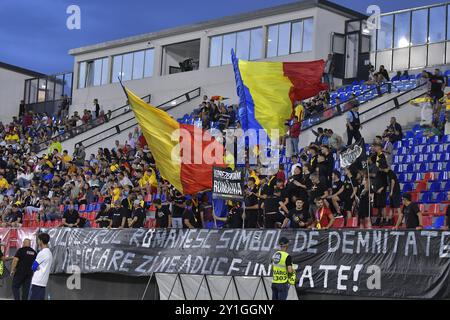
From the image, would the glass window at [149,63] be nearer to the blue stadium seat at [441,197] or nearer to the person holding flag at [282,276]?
the blue stadium seat at [441,197]

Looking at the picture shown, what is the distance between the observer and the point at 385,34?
139 feet

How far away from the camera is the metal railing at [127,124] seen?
140 ft

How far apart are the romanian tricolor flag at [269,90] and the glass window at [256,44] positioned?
19856mm

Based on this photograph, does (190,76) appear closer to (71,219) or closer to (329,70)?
(329,70)

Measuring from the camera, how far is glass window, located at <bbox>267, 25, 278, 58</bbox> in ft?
137

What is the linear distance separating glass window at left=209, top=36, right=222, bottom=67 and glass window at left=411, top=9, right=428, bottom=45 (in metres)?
10.3

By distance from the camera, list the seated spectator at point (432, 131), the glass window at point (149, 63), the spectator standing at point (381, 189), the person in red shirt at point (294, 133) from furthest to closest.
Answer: the glass window at point (149, 63)
the person in red shirt at point (294, 133)
the seated spectator at point (432, 131)
the spectator standing at point (381, 189)

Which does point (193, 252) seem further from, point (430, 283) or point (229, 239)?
point (430, 283)

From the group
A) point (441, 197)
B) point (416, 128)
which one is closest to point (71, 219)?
point (441, 197)

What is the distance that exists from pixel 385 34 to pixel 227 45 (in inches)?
332

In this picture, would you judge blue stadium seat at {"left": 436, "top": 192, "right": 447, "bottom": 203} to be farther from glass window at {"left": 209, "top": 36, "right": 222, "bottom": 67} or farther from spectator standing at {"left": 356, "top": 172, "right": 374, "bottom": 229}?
glass window at {"left": 209, "top": 36, "right": 222, "bottom": 67}

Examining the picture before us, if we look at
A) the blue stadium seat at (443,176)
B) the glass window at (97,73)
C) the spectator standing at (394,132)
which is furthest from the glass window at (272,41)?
the blue stadium seat at (443,176)

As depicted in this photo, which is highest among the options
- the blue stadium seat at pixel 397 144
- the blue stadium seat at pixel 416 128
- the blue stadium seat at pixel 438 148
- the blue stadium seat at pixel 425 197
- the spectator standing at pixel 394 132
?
the blue stadium seat at pixel 416 128
